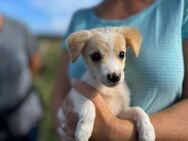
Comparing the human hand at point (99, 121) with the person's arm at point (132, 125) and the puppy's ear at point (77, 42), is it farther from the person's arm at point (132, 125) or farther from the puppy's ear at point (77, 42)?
the puppy's ear at point (77, 42)

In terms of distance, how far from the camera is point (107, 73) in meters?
2.38

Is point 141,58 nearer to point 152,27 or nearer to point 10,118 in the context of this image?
point 152,27

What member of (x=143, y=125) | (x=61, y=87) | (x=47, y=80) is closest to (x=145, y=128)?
(x=143, y=125)

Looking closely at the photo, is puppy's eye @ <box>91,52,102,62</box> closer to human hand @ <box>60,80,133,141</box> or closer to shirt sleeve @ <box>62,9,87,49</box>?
human hand @ <box>60,80,133,141</box>

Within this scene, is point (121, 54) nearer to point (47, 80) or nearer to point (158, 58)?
point (158, 58)

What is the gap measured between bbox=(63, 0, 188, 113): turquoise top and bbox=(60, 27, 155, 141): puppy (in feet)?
0.19

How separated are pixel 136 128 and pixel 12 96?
2819 millimetres

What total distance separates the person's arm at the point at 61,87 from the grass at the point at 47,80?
414 cm

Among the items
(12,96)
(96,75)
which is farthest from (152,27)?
(12,96)

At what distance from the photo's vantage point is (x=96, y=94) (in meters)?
2.53

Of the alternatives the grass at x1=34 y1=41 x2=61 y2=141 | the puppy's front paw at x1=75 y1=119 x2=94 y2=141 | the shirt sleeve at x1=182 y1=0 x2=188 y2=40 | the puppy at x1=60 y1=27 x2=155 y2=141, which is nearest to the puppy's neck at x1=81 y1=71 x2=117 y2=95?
the puppy at x1=60 y1=27 x2=155 y2=141

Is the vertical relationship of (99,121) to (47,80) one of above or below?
above

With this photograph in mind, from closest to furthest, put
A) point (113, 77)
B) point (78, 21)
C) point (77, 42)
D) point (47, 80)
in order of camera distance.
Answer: point (113, 77) → point (77, 42) → point (78, 21) → point (47, 80)

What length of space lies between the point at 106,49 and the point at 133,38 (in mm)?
140
